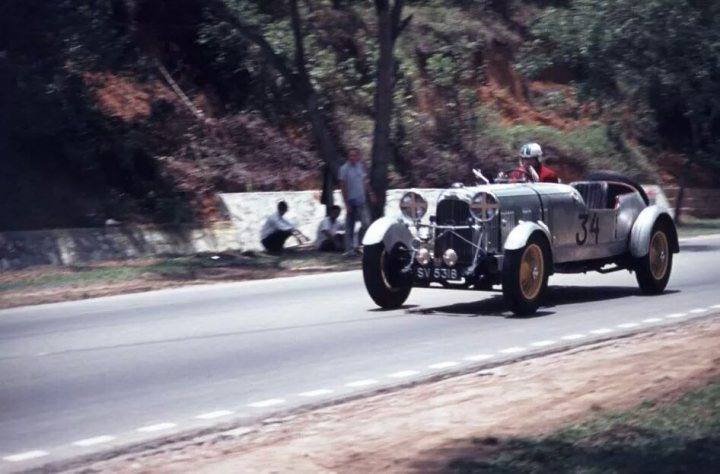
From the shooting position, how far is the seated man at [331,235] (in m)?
25.3

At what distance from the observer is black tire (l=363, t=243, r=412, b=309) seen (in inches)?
592

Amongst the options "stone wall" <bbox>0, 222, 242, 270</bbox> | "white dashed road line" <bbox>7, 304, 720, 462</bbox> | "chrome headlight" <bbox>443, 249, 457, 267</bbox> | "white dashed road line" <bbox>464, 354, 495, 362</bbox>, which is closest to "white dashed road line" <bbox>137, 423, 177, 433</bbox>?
"white dashed road line" <bbox>7, 304, 720, 462</bbox>

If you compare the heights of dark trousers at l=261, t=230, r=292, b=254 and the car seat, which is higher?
the car seat

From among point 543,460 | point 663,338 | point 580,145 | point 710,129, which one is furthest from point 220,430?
point 710,129

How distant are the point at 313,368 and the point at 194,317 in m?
4.07

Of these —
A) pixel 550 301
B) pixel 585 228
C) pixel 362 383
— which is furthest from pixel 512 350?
pixel 550 301

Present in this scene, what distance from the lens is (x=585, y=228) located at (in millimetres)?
15984

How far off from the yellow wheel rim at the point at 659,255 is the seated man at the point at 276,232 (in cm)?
957

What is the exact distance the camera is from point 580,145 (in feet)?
127

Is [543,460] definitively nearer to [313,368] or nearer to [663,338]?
[313,368]

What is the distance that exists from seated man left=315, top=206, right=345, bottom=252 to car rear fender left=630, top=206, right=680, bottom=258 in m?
9.23

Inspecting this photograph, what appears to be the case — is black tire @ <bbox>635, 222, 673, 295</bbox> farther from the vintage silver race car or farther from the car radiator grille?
the car radiator grille

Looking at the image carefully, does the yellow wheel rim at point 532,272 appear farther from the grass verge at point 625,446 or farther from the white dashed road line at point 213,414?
the white dashed road line at point 213,414

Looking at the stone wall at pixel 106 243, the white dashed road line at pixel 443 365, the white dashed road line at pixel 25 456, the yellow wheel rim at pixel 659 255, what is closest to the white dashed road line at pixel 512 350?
the white dashed road line at pixel 443 365
